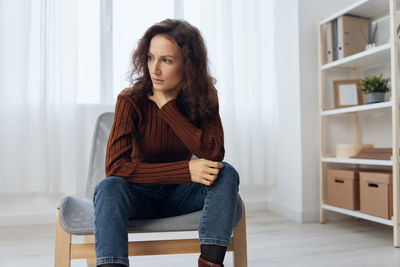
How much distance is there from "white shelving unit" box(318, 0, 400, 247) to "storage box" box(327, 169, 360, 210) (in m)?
0.04

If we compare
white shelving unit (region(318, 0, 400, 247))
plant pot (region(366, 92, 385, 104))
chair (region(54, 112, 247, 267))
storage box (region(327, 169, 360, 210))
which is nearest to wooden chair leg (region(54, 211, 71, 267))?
chair (region(54, 112, 247, 267))

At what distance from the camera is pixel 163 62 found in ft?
3.54

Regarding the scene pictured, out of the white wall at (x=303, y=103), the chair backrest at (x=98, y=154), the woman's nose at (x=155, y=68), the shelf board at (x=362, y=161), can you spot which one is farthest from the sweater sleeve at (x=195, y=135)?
the white wall at (x=303, y=103)

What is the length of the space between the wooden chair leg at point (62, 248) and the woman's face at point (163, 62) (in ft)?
1.69

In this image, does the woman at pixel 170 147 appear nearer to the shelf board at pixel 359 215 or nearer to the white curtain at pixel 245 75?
the shelf board at pixel 359 215

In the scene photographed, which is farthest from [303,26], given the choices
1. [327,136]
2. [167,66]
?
[167,66]

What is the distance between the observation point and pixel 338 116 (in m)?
2.30

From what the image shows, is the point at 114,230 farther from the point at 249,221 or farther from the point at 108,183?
the point at 249,221

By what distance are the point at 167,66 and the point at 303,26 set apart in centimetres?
149

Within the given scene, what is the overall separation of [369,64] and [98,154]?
1.78 metres

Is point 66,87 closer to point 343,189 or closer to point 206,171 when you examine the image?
point 206,171

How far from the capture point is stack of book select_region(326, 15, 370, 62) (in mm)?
2068

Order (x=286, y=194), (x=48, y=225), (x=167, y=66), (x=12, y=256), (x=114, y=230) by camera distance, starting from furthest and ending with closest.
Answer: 1. (x=286, y=194)
2. (x=48, y=225)
3. (x=12, y=256)
4. (x=167, y=66)
5. (x=114, y=230)

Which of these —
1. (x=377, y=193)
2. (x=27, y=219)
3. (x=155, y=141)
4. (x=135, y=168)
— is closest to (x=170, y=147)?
(x=155, y=141)
